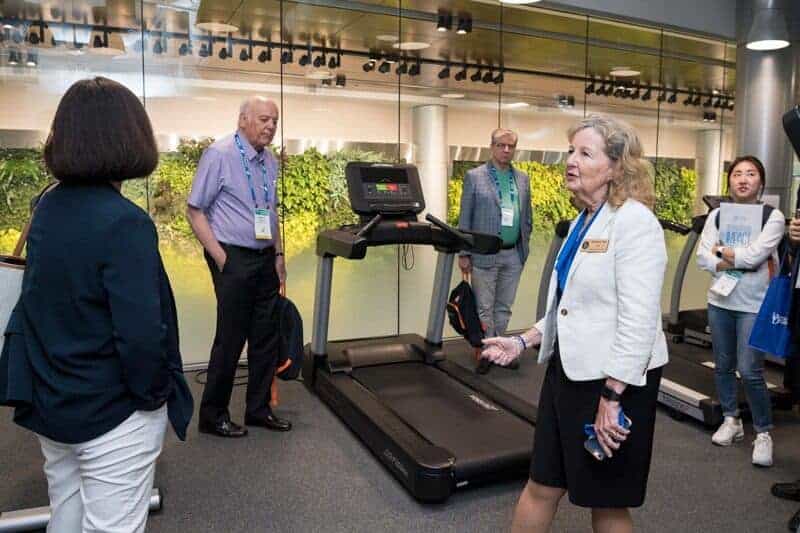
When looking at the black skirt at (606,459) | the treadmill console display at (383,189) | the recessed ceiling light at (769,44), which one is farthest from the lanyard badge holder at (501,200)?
the black skirt at (606,459)

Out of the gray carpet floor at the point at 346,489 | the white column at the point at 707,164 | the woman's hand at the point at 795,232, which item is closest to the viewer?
the gray carpet floor at the point at 346,489

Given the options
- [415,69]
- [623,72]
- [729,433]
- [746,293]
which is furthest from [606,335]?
[623,72]

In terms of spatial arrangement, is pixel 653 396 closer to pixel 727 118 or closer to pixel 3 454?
pixel 3 454

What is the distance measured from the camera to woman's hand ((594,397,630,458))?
1.81m

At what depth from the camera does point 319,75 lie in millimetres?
5625

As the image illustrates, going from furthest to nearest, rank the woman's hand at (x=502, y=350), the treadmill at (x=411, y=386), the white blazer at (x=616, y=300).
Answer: the treadmill at (x=411, y=386) < the woman's hand at (x=502, y=350) < the white blazer at (x=616, y=300)

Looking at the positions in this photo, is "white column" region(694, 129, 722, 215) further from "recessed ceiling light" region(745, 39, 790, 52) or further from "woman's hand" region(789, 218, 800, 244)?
"woman's hand" region(789, 218, 800, 244)

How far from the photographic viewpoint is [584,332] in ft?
6.22

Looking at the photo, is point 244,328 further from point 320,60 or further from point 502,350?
point 320,60

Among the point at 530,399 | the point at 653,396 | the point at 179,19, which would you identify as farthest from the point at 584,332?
the point at 179,19

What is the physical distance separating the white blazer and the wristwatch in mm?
41

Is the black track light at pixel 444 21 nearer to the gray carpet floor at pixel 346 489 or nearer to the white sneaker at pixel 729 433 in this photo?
the gray carpet floor at pixel 346 489

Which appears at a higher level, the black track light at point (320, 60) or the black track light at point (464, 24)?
the black track light at point (464, 24)

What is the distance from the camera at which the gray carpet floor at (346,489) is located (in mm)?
2799
